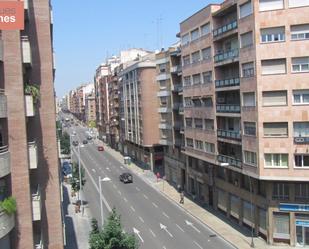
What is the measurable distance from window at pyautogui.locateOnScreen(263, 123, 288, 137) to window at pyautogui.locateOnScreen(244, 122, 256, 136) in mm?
1405

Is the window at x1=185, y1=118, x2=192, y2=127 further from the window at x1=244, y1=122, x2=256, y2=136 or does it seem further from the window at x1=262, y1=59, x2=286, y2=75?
the window at x1=262, y1=59, x2=286, y2=75

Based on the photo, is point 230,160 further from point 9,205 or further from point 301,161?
point 9,205

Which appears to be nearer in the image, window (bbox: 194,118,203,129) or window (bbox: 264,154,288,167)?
window (bbox: 264,154,288,167)

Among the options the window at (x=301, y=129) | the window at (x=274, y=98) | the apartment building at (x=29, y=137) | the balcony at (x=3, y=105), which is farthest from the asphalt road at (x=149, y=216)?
the balcony at (x=3, y=105)

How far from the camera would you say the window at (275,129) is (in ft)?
151

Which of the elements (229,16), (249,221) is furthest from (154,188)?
(229,16)

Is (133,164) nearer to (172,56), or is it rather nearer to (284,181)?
(172,56)

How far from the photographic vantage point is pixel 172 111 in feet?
263

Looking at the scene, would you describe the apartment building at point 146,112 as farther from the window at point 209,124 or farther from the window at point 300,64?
the window at point 300,64

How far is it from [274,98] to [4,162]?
100 feet

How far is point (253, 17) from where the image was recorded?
46.4 metres

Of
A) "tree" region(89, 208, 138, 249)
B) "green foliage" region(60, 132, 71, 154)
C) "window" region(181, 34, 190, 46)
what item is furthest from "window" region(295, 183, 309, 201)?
"green foliage" region(60, 132, 71, 154)

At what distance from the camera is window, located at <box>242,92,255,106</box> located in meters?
47.9

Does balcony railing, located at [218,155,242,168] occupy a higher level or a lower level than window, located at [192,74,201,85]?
lower
